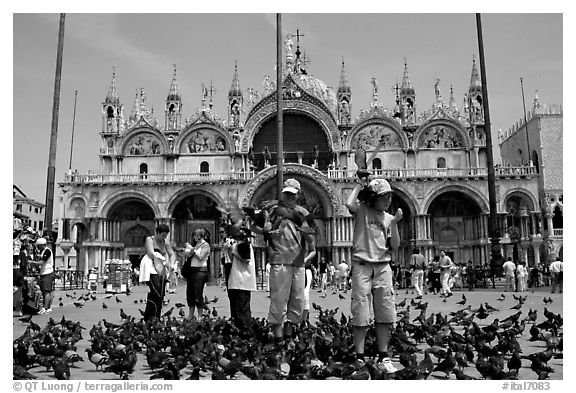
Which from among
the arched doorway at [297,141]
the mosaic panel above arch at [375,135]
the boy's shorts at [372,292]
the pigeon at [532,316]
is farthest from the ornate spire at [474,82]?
the boy's shorts at [372,292]

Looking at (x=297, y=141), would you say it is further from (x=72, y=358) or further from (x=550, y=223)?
(x=72, y=358)

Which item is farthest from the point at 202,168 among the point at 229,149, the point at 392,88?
the point at 392,88

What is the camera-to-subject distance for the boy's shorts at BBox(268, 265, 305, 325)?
657 cm

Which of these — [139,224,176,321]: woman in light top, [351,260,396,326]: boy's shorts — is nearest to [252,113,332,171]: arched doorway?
[139,224,176,321]: woman in light top

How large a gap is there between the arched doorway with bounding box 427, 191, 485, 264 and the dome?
30.4ft

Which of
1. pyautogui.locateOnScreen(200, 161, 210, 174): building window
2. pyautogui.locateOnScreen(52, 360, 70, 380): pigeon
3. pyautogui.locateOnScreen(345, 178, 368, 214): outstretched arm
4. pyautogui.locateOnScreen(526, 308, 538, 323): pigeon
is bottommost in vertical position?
pyautogui.locateOnScreen(52, 360, 70, 380): pigeon

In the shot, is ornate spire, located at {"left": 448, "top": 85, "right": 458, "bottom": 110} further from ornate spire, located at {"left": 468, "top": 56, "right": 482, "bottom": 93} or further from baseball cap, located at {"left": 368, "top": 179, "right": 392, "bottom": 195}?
baseball cap, located at {"left": 368, "top": 179, "right": 392, "bottom": 195}

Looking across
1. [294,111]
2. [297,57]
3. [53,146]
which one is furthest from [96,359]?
[297,57]

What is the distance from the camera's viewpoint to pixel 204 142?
3806cm

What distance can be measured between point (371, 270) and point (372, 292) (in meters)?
0.24

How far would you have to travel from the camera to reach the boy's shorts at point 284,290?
6.57 meters

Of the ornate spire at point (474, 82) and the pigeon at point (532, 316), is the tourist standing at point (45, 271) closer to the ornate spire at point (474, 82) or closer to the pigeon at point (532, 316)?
the pigeon at point (532, 316)
